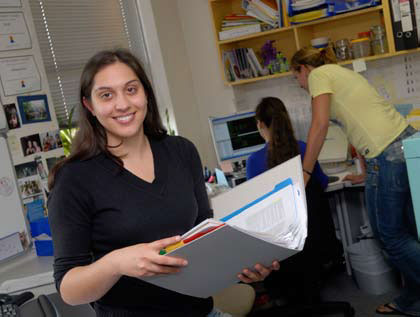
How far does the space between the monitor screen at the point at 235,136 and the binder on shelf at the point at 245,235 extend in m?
2.66

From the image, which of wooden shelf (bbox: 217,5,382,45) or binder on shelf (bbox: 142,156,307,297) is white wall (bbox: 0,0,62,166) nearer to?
wooden shelf (bbox: 217,5,382,45)

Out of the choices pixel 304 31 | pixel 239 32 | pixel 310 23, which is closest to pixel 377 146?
pixel 310 23

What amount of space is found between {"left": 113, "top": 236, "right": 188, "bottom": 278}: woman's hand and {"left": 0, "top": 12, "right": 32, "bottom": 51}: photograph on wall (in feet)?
6.69

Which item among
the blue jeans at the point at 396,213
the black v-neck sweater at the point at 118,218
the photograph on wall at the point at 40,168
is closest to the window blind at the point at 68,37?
the photograph on wall at the point at 40,168

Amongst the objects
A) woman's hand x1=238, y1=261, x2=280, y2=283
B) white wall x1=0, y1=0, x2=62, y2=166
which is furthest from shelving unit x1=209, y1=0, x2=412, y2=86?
woman's hand x1=238, y1=261, x2=280, y2=283

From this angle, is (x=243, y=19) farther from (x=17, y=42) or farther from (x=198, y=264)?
(x=198, y=264)

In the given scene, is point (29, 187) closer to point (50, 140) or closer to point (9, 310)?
point (50, 140)

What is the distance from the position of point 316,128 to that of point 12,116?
5.12ft

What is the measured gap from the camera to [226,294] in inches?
87.5

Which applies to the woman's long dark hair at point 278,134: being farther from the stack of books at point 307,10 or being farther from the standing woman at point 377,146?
the stack of books at point 307,10

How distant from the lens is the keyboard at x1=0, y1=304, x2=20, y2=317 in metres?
1.48

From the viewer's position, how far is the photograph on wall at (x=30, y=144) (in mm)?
2803

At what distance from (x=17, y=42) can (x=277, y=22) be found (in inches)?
70.4

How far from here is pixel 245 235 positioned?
3.59 ft
